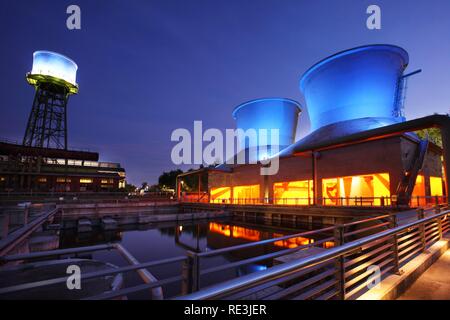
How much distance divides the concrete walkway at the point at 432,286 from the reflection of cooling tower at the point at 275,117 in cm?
4125

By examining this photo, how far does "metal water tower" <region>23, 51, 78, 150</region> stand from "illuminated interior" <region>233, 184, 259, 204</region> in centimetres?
3445

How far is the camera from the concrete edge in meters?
2.90

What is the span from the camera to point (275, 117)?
46.0m

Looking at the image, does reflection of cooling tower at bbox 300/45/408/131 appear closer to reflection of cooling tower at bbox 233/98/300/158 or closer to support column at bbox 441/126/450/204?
reflection of cooling tower at bbox 233/98/300/158

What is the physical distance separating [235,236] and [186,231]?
15.1ft

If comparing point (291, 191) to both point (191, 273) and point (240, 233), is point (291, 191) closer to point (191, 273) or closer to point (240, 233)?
point (240, 233)

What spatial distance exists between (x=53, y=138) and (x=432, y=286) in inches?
2152

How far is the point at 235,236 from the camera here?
54.3 ft

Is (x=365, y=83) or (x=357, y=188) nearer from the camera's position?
(x=357, y=188)

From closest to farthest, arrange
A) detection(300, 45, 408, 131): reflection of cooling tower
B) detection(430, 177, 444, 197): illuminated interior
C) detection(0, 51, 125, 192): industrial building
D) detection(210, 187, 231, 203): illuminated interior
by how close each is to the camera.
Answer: detection(430, 177, 444, 197): illuminated interior → detection(300, 45, 408, 131): reflection of cooling tower → detection(210, 187, 231, 203): illuminated interior → detection(0, 51, 125, 192): industrial building

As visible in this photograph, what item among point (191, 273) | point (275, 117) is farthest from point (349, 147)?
point (275, 117)

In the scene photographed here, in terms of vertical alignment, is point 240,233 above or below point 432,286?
below

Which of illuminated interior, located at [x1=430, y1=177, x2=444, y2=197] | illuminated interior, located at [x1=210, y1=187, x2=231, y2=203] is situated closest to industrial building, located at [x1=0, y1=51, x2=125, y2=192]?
illuminated interior, located at [x1=210, y1=187, x2=231, y2=203]

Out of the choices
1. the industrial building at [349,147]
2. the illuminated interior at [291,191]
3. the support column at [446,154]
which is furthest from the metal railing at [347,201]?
the support column at [446,154]
